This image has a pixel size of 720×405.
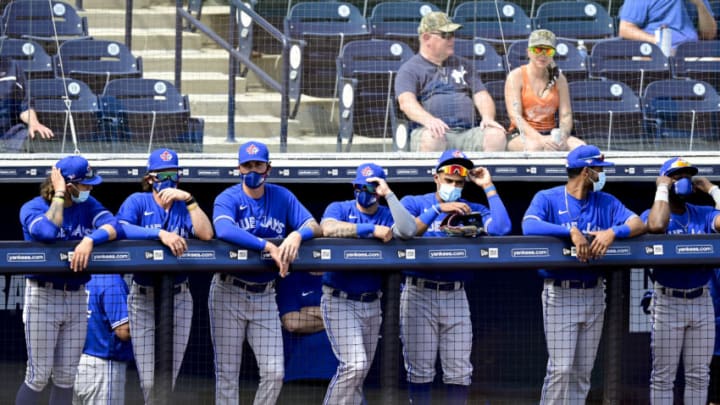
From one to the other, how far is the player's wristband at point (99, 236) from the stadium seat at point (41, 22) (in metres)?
3.14

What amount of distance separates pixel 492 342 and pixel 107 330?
2342mm

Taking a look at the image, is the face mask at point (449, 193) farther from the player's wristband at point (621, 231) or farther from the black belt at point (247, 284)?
the black belt at point (247, 284)

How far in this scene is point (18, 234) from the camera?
323 inches

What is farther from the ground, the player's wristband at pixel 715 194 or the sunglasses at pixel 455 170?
the sunglasses at pixel 455 170

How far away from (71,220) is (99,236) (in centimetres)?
63

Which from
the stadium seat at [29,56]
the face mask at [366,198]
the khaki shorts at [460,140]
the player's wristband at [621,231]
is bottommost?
the player's wristband at [621,231]

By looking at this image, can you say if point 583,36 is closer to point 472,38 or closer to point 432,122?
point 472,38

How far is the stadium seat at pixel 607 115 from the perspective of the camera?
8.58 meters

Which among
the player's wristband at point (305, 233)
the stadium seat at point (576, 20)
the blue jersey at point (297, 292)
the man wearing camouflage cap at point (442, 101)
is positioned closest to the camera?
the player's wristband at point (305, 233)

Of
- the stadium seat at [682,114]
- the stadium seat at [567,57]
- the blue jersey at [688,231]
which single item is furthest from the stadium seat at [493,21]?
the blue jersey at [688,231]

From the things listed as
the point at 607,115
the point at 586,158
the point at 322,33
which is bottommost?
the point at 586,158

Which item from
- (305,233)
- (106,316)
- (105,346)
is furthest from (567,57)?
(105,346)

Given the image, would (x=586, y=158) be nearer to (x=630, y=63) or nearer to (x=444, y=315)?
(x=444, y=315)

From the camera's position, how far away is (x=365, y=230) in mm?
6230
